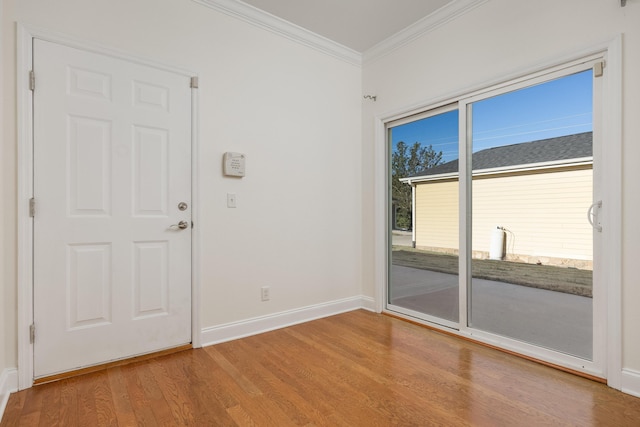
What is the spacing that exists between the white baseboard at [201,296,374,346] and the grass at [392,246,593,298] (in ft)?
2.76

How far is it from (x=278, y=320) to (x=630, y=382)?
8.13 ft

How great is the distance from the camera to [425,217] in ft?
10.5

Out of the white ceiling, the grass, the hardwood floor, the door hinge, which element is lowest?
the hardwood floor

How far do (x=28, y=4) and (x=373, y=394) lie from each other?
3.17 metres

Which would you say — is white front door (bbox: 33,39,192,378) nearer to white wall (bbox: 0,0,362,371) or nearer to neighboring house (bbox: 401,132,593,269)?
white wall (bbox: 0,0,362,371)

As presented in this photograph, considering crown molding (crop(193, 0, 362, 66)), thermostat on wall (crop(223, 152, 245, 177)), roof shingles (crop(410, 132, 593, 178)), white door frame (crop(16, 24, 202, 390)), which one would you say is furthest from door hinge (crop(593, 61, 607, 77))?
white door frame (crop(16, 24, 202, 390))

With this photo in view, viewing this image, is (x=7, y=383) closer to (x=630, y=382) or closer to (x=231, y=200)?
(x=231, y=200)

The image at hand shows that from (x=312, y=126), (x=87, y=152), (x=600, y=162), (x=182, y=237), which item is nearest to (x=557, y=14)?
(x=600, y=162)

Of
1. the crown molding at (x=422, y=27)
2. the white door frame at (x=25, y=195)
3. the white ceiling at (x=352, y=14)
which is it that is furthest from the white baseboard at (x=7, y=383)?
the crown molding at (x=422, y=27)

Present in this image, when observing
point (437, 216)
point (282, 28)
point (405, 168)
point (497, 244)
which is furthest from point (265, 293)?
point (282, 28)

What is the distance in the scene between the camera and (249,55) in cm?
289

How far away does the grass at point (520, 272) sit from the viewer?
7.32 feet

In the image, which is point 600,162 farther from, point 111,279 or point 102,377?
point 102,377

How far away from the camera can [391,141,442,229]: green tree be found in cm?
325
